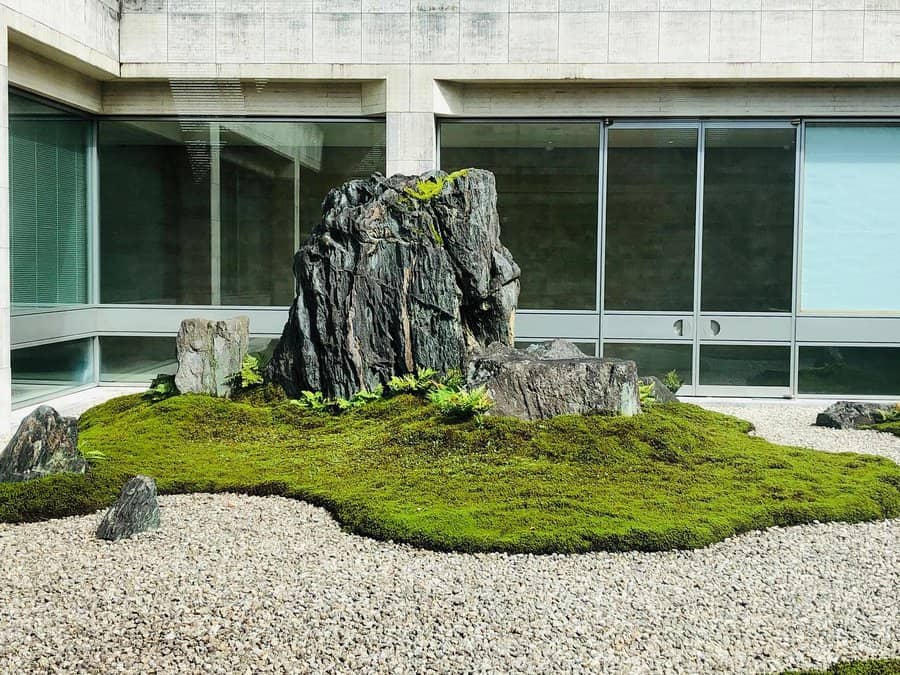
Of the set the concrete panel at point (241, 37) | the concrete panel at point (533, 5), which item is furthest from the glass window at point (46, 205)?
the concrete panel at point (533, 5)

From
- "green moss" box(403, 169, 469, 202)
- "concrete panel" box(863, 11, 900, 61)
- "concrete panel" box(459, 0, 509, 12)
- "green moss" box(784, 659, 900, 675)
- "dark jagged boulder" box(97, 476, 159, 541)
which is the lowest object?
"green moss" box(784, 659, 900, 675)

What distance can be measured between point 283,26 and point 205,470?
823 centimetres

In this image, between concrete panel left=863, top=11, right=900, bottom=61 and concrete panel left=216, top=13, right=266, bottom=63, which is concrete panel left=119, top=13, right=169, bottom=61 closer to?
concrete panel left=216, top=13, right=266, bottom=63

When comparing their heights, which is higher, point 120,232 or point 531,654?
point 120,232

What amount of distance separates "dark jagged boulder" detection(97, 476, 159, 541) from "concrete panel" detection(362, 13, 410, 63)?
9.07m

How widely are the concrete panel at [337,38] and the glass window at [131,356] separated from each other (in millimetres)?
5277

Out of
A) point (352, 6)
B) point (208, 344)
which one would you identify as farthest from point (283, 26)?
point (208, 344)

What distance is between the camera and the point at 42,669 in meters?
4.83

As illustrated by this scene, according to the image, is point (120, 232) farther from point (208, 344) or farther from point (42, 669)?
point (42, 669)

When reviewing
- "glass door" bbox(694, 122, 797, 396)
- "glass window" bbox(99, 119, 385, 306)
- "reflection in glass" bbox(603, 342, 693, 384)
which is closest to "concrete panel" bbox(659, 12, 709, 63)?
"glass door" bbox(694, 122, 797, 396)

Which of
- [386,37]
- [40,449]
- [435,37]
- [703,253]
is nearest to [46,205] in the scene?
[386,37]

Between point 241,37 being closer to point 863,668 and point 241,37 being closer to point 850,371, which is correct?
point 850,371

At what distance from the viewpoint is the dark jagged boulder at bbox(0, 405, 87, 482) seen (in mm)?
8117

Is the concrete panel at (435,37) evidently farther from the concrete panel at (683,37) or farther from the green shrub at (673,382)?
the green shrub at (673,382)
